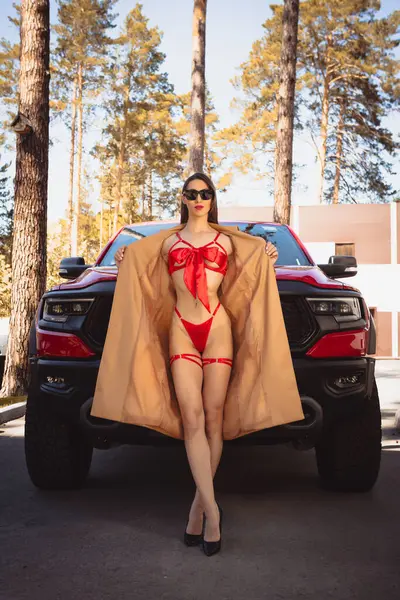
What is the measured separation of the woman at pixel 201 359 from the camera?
389cm

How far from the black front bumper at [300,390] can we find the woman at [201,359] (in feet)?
1.44

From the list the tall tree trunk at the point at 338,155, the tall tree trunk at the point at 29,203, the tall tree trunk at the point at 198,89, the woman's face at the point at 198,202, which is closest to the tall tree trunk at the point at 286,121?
the tall tree trunk at the point at 198,89

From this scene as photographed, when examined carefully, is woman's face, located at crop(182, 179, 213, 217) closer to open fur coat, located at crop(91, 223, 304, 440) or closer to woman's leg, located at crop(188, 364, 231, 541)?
open fur coat, located at crop(91, 223, 304, 440)

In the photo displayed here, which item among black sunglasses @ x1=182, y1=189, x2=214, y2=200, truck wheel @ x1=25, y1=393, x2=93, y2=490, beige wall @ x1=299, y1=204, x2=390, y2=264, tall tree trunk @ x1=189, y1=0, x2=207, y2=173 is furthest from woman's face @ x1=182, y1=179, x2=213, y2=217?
beige wall @ x1=299, y1=204, x2=390, y2=264

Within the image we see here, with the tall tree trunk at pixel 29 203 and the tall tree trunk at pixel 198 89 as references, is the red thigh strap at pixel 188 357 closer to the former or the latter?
the tall tree trunk at pixel 29 203

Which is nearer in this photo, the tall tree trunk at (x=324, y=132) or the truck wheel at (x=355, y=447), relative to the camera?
the truck wheel at (x=355, y=447)

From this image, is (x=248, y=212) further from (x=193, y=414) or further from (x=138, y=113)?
(x=193, y=414)

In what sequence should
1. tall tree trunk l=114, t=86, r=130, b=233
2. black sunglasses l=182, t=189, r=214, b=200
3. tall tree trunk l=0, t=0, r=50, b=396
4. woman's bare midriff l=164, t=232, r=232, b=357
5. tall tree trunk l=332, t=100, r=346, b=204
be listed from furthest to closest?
tall tree trunk l=114, t=86, r=130, b=233
tall tree trunk l=332, t=100, r=346, b=204
tall tree trunk l=0, t=0, r=50, b=396
black sunglasses l=182, t=189, r=214, b=200
woman's bare midriff l=164, t=232, r=232, b=357

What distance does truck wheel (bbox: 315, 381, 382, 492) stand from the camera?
4711 mm

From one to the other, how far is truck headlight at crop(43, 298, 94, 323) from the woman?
2.36ft

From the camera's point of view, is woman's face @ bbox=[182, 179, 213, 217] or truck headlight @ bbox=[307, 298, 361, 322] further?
truck headlight @ bbox=[307, 298, 361, 322]

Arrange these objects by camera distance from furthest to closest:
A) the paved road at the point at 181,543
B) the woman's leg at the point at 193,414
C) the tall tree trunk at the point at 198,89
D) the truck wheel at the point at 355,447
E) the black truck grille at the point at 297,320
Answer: the tall tree trunk at the point at 198,89 → the truck wheel at the point at 355,447 → the black truck grille at the point at 297,320 → the woman's leg at the point at 193,414 → the paved road at the point at 181,543

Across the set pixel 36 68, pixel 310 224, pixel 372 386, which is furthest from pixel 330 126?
pixel 372 386

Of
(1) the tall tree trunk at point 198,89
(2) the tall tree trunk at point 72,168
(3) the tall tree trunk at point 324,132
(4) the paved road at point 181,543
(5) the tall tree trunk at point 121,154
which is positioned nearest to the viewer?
(4) the paved road at point 181,543
